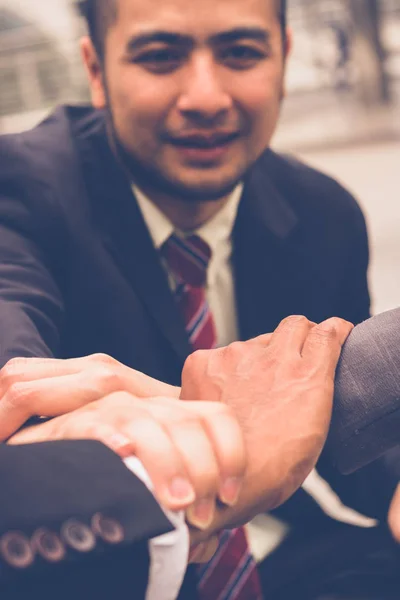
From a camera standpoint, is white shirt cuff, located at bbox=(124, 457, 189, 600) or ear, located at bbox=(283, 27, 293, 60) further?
ear, located at bbox=(283, 27, 293, 60)

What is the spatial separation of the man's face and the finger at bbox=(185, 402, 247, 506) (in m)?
0.84

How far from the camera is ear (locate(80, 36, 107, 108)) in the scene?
5.02 feet

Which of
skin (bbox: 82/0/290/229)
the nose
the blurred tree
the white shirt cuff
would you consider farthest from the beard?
the blurred tree

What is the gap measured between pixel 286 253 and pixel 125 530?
1.09 meters

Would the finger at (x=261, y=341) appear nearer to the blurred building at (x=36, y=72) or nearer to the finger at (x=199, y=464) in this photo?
the finger at (x=199, y=464)

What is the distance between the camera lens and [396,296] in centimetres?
390

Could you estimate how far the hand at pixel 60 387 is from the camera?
0.63 metres

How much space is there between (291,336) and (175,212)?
2.59 feet

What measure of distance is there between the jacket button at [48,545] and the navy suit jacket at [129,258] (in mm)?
439

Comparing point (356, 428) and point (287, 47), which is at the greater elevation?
point (287, 47)

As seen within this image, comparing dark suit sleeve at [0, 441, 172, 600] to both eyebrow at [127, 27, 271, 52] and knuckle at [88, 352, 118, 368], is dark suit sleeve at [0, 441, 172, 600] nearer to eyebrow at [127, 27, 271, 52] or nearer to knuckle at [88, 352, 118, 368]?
knuckle at [88, 352, 118, 368]

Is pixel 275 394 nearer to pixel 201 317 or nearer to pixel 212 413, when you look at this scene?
pixel 212 413

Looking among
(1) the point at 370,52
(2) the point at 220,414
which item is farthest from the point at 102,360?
(1) the point at 370,52

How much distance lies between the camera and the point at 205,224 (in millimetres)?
1506
